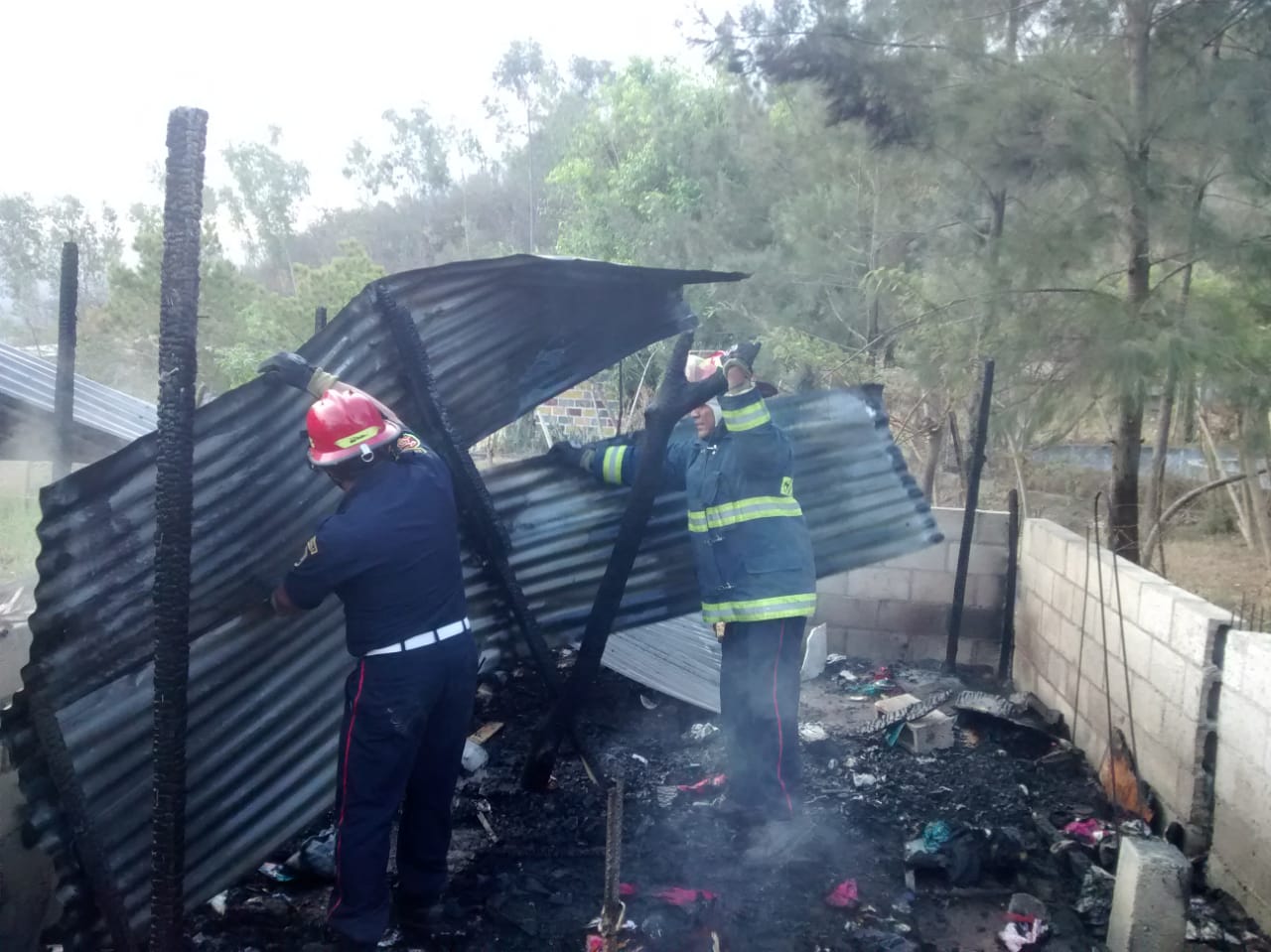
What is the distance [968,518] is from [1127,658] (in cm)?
170

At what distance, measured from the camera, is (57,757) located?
271 centimetres

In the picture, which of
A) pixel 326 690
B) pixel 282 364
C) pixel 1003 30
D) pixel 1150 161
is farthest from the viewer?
pixel 1003 30

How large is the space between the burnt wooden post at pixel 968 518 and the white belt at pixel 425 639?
3756 mm

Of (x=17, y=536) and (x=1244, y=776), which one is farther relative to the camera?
(x=17, y=536)

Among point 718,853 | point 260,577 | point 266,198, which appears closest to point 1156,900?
point 718,853

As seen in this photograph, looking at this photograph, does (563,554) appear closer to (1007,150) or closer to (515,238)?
(1007,150)

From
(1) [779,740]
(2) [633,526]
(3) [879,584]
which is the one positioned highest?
(2) [633,526]

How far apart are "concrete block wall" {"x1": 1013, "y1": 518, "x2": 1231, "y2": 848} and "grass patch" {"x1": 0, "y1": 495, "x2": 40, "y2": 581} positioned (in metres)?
7.41

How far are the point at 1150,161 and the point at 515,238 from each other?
26.0 metres

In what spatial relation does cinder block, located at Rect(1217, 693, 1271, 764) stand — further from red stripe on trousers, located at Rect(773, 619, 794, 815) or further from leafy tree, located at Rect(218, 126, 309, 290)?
leafy tree, located at Rect(218, 126, 309, 290)

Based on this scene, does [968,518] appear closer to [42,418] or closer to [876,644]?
[876,644]

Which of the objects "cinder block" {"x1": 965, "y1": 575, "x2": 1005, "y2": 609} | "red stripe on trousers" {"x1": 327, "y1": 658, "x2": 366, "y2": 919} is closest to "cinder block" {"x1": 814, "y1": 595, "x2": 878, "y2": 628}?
"cinder block" {"x1": 965, "y1": 575, "x2": 1005, "y2": 609}

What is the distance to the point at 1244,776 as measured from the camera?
11.4 ft

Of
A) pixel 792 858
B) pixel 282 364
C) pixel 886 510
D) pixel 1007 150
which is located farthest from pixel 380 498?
pixel 1007 150
